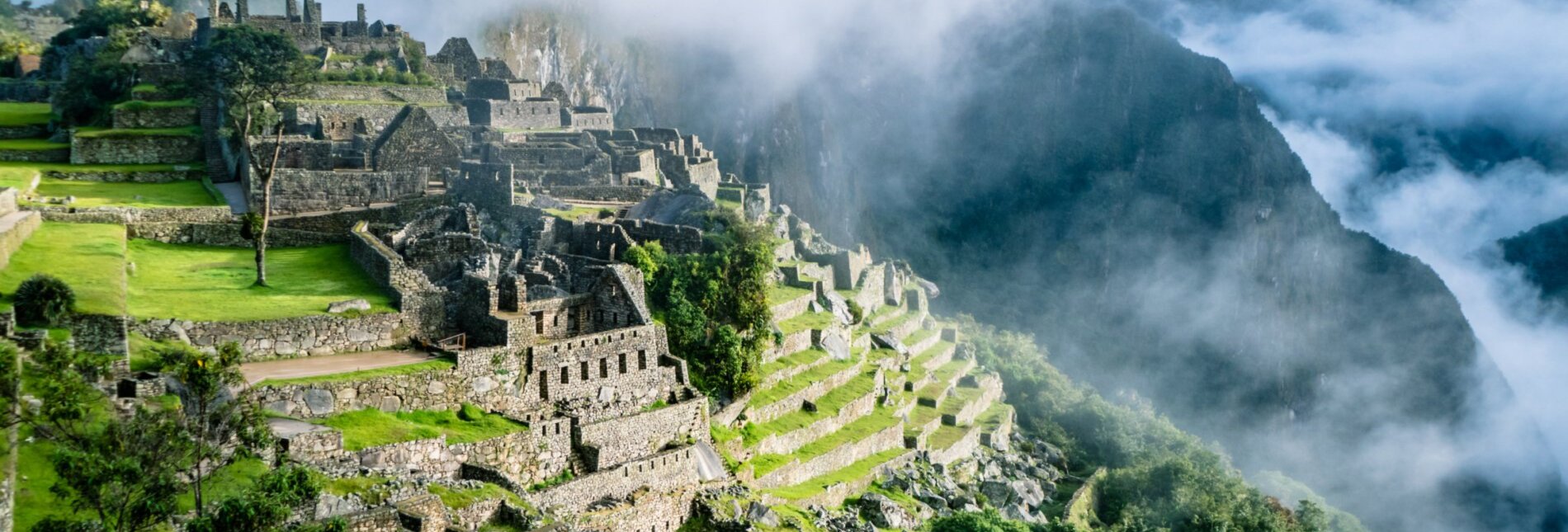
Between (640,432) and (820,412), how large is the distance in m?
13.2

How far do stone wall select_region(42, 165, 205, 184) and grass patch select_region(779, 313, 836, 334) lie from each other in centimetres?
2037

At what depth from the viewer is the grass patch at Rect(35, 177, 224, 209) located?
39.9 m

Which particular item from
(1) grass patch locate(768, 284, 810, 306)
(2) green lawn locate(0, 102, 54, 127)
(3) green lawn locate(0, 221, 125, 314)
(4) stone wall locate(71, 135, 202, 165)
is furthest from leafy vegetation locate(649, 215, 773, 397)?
(2) green lawn locate(0, 102, 54, 127)

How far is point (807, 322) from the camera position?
48.8 m

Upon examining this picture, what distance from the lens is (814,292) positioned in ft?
170

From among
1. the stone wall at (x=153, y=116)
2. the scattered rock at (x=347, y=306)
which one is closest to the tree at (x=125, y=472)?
the scattered rock at (x=347, y=306)

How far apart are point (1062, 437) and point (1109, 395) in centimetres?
2675

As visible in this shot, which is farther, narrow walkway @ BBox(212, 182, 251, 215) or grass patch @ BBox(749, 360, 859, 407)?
grass patch @ BBox(749, 360, 859, 407)

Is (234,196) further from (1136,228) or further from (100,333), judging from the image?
(1136,228)

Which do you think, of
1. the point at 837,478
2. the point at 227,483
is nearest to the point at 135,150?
the point at 837,478

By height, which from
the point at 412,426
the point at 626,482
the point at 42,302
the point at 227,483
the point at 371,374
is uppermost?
the point at 42,302

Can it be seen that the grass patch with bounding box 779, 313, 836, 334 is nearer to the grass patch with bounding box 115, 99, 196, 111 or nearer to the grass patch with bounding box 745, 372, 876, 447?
the grass patch with bounding box 745, 372, 876, 447

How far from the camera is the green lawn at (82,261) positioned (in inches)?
1043

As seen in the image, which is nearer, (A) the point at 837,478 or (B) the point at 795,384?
(A) the point at 837,478
